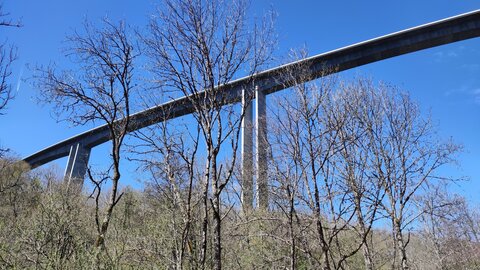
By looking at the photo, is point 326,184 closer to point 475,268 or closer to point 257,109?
point 257,109

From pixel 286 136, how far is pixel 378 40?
49.7ft

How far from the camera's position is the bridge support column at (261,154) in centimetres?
989

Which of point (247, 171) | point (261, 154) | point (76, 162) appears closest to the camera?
point (261, 154)

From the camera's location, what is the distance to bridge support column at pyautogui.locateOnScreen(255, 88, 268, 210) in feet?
32.4

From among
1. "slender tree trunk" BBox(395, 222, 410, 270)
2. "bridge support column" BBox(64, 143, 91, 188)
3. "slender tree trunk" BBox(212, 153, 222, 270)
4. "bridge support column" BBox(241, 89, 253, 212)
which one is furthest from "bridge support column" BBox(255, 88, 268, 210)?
"bridge support column" BBox(64, 143, 91, 188)

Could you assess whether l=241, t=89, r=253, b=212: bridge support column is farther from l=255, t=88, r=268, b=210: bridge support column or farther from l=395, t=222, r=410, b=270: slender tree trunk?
l=395, t=222, r=410, b=270: slender tree trunk

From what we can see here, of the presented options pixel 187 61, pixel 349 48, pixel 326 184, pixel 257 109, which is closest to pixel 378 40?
pixel 349 48

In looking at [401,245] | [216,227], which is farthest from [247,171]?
[216,227]

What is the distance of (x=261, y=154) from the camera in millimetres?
10180

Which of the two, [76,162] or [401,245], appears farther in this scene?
[76,162]

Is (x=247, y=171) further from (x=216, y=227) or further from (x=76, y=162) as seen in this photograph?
(x=76, y=162)

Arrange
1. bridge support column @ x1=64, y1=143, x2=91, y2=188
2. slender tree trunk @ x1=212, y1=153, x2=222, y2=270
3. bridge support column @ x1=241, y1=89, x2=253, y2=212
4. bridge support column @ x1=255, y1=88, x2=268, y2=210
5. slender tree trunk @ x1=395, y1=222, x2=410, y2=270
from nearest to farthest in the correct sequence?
slender tree trunk @ x1=212, y1=153, x2=222, y2=270
bridge support column @ x1=255, y1=88, x2=268, y2=210
slender tree trunk @ x1=395, y1=222, x2=410, y2=270
bridge support column @ x1=241, y1=89, x2=253, y2=212
bridge support column @ x1=64, y1=143, x2=91, y2=188

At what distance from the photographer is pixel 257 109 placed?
67.1 feet

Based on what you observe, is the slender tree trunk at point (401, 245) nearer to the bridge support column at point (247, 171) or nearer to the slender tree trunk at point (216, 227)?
the bridge support column at point (247, 171)
